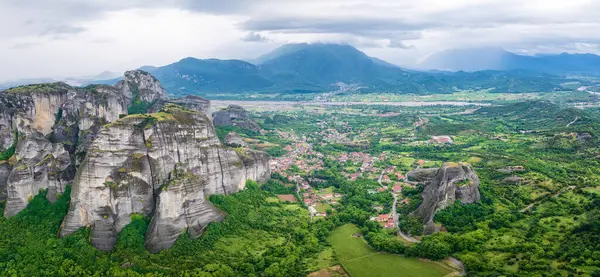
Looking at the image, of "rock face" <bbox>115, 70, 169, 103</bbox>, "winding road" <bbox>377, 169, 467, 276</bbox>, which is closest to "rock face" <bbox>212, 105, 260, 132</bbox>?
"rock face" <bbox>115, 70, 169, 103</bbox>


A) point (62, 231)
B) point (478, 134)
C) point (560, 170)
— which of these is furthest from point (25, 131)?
point (478, 134)

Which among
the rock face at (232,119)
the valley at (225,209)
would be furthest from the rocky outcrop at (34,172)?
the rock face at (232,119)

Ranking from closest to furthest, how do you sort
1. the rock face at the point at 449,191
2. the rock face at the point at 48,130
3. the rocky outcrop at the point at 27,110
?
the rock face at the point at 48,130, the rock face at the point at 449,191, the rocky outcrop at the point at 27,110

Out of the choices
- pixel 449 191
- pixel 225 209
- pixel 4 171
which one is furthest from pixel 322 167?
pixel 4 171

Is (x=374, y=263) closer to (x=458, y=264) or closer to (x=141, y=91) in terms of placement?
(x=458, y=264)

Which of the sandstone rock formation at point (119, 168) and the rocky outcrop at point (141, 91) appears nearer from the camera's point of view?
the sandstone rock formation at point (119, 168)

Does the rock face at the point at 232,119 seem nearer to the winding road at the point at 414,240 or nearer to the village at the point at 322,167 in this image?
the village at the point at 322,167

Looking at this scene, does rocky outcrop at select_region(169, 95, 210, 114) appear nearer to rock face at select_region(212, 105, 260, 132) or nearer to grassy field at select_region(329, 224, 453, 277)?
rock face at select_region(212, 105, 260, 132)
